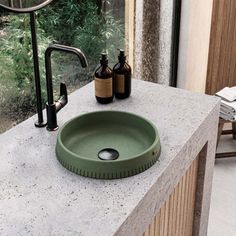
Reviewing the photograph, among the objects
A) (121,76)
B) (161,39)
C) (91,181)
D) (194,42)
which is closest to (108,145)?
(91,181)

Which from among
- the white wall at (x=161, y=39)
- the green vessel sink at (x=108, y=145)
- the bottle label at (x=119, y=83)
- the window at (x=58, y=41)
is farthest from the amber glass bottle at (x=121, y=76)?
the white wall at (x=161, y=39)

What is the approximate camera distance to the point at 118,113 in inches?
62.9

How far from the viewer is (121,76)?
174 centimetres

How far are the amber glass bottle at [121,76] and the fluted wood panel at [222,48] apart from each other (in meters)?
1.65

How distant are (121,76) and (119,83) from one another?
3 cm

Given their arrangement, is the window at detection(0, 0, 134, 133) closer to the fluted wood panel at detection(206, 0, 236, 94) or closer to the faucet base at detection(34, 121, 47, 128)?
the faucet base at detection(34, 121, 47, 128)

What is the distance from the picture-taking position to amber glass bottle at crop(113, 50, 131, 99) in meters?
1.74

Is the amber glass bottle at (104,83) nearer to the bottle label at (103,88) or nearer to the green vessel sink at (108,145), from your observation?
the bottle label at (103,88)

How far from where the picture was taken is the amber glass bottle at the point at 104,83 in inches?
66.2

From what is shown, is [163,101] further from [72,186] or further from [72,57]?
[72,186]

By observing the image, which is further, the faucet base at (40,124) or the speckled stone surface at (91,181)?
the faucet base at (40,124)

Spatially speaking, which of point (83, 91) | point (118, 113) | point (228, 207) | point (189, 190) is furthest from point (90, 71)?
point (228, 207)

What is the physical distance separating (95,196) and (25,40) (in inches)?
32.9

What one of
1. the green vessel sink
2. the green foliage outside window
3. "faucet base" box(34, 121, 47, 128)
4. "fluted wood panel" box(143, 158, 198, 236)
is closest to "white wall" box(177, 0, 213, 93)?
the green foliage outside window
